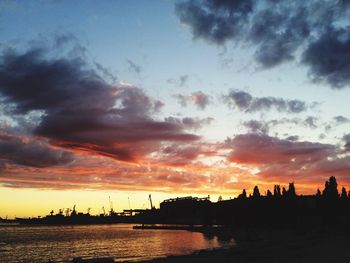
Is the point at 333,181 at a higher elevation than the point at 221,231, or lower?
higher

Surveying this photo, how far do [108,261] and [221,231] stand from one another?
4701 inches

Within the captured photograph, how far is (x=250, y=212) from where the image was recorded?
18738cm

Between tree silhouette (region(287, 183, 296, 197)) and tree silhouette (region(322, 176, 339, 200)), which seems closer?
tree silhouette (region(322, 176, 339, 200))

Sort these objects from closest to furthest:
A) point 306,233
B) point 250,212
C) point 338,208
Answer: point 306,233
point 338,208
point 250,212

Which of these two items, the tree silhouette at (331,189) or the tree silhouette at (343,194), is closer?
the tree silhouette at (331,189)

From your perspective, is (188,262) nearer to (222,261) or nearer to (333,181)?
(222,261)

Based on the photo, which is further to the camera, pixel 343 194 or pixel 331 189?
pixel 343 194

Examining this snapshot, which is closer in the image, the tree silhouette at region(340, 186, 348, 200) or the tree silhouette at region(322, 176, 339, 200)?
the tree silhouette at region(322, 176, 339, 200)

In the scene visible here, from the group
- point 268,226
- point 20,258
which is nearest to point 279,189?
point 268,226

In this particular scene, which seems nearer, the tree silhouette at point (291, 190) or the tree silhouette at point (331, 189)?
the tree silhouette at point (331, 189)

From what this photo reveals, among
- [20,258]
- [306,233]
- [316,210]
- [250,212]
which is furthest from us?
[250,212]

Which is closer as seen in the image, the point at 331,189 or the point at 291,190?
the point at 331,189

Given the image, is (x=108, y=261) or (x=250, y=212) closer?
(x=108, y=261)

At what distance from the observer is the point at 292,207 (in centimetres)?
15825
